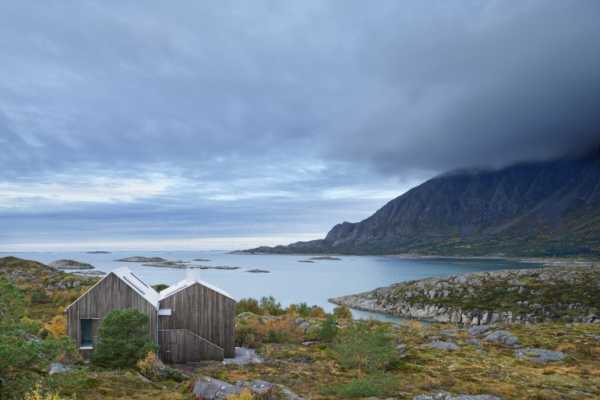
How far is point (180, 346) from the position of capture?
2698 cm

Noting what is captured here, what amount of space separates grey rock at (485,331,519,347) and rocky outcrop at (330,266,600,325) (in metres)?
38.5

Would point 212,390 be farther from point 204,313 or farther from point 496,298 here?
point 496,298

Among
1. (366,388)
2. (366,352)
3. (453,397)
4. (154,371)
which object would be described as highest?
(154,371)

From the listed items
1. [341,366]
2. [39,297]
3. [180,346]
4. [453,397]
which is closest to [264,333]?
[180,346]

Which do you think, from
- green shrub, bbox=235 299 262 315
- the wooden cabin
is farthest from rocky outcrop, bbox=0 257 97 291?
the wooden cabin

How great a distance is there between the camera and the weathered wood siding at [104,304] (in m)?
26.5

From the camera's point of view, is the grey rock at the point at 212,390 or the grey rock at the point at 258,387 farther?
the grey rock at the point at 258,387

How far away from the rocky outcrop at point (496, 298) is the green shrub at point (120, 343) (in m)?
65.3

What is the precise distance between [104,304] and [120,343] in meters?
5.40

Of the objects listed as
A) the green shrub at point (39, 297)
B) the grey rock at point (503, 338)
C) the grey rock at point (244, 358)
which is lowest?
the grey rock at point (503, 338)

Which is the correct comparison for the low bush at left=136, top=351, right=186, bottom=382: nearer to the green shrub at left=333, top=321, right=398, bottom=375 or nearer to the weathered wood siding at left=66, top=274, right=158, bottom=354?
the weathered wood siding at left=66, top=274, right=158, bottom=354

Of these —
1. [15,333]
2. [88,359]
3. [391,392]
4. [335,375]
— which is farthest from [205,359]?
[15,333]

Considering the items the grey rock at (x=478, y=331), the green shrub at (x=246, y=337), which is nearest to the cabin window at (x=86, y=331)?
the green shrub at (x=246, y=337)

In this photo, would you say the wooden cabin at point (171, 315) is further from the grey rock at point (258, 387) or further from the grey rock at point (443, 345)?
the grey rock at point (443, 345)
